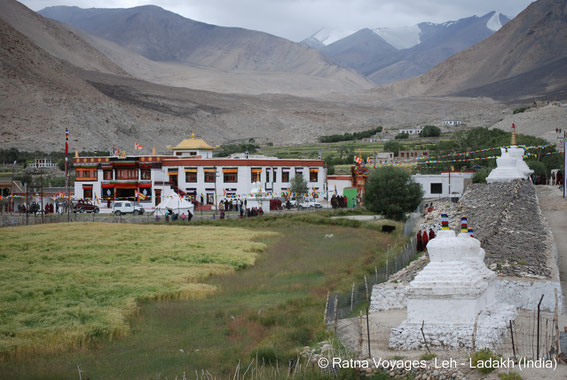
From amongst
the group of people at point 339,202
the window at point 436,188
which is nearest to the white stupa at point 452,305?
the window at point 436,188

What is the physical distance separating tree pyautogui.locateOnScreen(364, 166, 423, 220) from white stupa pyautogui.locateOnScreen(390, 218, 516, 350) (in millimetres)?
36351

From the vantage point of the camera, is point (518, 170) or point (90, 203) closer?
point (518, 170)

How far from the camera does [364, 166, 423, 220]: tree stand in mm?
51938

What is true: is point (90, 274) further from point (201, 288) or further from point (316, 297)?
point (316, 297)

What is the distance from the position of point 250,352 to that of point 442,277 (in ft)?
14.4

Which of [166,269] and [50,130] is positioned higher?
[50,130]

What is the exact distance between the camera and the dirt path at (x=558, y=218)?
70.5 ft

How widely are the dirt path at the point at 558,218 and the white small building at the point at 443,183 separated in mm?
12490

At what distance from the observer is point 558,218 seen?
33.1m

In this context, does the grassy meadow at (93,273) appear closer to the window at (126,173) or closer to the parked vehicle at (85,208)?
the parked vehicle at (85,208)

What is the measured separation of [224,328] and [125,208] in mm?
45634

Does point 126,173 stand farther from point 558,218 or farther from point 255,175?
point 558,218

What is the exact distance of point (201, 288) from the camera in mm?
24672

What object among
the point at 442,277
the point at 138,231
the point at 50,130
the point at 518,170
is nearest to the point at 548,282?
the point at 442,277
